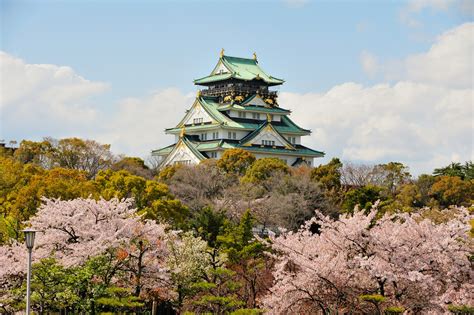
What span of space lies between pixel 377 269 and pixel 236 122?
178 ft

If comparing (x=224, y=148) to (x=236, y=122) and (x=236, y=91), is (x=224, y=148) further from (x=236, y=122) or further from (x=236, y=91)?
(x=236, y=91)

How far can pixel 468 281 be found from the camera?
982 inches

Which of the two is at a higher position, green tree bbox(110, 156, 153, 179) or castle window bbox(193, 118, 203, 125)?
castle window bbox(193, 118, 203, 125)

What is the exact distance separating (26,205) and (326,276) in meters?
15.9

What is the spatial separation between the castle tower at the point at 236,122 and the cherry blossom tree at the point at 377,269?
4724 cm

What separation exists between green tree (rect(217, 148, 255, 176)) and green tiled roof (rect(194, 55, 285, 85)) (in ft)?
60.3

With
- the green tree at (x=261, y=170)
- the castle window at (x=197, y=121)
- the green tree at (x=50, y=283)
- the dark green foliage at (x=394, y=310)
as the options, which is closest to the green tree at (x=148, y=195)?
the green tree at (x=261, y=170)

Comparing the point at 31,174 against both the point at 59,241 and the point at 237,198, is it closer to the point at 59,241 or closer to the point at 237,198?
the point at 237,198

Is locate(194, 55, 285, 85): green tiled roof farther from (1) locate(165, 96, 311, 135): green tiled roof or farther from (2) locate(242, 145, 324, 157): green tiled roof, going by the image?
(2) locate(242, 145, 324, 157): green tiled roof

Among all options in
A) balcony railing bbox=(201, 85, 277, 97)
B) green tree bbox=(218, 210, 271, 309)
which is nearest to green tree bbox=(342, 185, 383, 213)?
green tree bbox=(218, 210, 271, 309)

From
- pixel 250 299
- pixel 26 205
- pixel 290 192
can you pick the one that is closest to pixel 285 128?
pixel 290 192

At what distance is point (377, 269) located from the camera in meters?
23.7

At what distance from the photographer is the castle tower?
74688 millimetres

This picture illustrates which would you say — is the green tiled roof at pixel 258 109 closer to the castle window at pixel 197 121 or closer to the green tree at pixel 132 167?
the castle window at pixel 197 121
